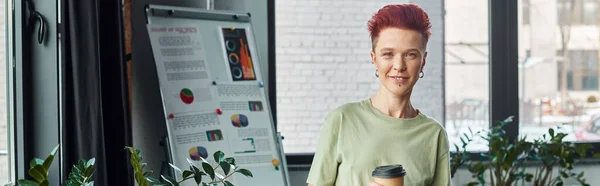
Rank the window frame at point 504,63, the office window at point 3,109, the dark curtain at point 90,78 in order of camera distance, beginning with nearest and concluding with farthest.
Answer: the office window at point 3,109, the dark curtain at point 90,78, the window frame at point 504,63

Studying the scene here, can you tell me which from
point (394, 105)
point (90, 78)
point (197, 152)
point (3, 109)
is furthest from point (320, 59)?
point (394, 105)

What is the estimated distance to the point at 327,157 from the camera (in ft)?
4.98

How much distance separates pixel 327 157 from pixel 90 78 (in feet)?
4.97

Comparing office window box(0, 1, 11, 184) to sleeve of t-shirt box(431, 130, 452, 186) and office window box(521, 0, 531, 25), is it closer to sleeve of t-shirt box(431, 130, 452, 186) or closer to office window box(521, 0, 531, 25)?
sleeve of t-shirt box(431, 130, 452, 186)

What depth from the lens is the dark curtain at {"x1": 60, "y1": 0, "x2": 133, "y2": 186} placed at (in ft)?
8.94

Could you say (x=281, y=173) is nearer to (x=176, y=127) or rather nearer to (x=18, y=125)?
(x=176, y=127)

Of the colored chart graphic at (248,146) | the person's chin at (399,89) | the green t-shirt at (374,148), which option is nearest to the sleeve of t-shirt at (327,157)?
the green t-shirt at (374,148)

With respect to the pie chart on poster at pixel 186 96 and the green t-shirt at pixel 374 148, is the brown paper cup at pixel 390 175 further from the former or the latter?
the pie chart on poster at pixel 186 96

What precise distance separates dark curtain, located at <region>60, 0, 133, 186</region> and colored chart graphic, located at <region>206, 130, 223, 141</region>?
1.81ft

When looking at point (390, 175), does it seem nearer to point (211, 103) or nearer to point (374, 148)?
point (374, 148)

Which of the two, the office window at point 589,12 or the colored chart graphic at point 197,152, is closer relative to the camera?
the colored chart graphic at point 197,152

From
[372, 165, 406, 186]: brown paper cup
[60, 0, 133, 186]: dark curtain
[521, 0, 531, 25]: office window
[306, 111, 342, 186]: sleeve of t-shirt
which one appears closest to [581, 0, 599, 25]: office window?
[521, 0, 531, 25]: office window

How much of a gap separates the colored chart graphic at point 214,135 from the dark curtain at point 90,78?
0.55 metres

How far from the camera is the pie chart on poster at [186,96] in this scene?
3.56 m
